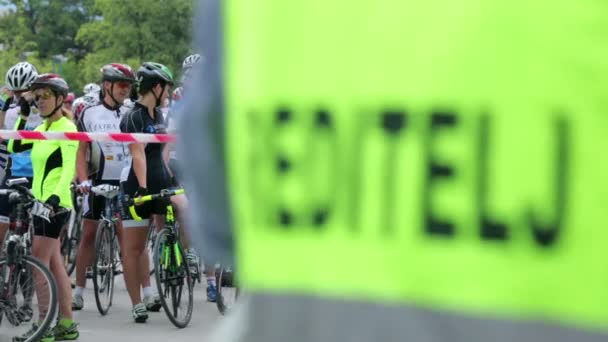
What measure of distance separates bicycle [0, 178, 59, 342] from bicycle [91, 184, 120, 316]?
1892mm

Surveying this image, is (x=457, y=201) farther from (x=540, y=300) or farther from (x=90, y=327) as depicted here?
(x=90, y=327)

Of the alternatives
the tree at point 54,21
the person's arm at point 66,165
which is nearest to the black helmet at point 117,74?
the person's arm at point 66,165

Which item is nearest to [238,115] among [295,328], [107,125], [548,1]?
[295,328]

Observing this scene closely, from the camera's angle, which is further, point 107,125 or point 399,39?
point 107,125

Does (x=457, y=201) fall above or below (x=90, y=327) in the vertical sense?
above

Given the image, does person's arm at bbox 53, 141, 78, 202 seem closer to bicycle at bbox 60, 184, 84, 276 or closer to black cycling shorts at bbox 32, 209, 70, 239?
black cycling shorts at bbox 32, 209, 70, 239

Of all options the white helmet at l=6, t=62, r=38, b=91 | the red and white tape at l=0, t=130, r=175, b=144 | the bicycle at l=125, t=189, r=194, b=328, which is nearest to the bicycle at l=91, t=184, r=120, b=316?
the red and white tape at l=0, t=130, r=175, b=144

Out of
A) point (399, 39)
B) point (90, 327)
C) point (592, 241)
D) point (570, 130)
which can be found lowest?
point (90, 327)

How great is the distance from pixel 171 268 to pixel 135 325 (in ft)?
1.75

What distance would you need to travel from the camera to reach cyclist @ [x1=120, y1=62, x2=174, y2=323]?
10.3 meters

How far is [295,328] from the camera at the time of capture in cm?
218

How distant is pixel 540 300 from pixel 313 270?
0.39 metres

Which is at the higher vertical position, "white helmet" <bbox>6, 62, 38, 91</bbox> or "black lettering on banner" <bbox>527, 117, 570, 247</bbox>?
"white helmet" <bbox>6, 62, 38, 91</bbox>

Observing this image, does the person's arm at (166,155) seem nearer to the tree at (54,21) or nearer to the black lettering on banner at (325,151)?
the black lettering on banner at (325,151)
